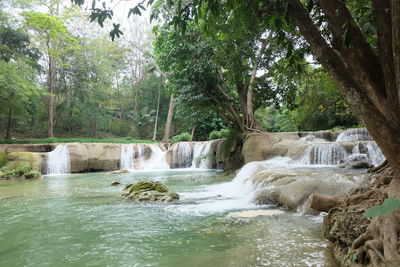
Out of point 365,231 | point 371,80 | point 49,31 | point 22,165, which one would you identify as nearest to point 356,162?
point 365,231

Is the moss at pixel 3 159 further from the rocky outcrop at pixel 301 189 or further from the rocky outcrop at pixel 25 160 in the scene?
the rocky outcrop at pixel 301 189

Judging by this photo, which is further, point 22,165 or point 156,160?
point 156,160

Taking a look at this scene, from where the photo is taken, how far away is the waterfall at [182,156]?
19.7 m

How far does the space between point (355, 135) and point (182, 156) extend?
1059cm

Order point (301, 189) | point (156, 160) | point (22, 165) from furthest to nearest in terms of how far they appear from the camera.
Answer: point (156, 160)
point (22, 165)
point (301, 189)

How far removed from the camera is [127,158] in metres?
20.2

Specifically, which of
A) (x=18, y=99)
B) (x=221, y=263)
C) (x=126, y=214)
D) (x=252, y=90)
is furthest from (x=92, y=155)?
(x=221, y=263)

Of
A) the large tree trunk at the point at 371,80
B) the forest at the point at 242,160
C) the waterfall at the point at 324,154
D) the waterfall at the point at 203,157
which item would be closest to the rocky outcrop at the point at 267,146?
the forest at the point at 242,160

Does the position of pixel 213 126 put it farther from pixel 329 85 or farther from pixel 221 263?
pixel 221 263

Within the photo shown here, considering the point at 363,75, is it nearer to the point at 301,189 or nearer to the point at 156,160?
the point at 301,189

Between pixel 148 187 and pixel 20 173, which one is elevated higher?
pixel 148 187

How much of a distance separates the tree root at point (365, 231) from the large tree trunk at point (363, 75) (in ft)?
1.67

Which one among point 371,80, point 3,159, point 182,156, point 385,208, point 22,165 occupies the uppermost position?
point 371,80

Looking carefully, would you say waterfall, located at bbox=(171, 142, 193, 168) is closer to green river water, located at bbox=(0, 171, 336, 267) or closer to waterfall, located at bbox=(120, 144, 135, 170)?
waterfall, located at bbox=(120, 144, 135, 170)
